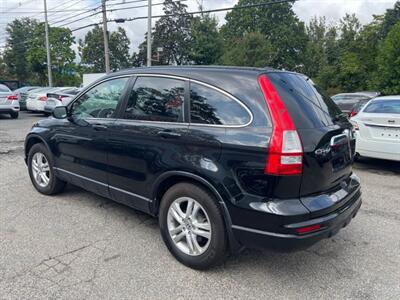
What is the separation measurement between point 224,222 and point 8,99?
1475cm

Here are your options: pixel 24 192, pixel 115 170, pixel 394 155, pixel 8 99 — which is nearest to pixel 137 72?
pixel 115 170

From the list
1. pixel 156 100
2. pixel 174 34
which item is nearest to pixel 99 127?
pixel 156 100

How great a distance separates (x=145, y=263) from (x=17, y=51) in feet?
168

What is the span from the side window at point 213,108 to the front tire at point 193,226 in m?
0.60

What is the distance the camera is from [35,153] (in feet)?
16.5

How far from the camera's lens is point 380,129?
638 centimetres

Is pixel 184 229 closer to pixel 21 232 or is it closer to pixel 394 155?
pixel 21 232

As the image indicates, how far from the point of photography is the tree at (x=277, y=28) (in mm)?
49719

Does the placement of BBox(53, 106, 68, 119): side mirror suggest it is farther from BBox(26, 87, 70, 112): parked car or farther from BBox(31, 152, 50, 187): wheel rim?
BBox(26, 87, 70, 112): parked car

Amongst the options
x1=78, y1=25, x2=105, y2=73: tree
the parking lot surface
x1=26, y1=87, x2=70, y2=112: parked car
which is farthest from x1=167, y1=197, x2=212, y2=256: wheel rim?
x1=78, y1=25, x2=105, y2=73: tree

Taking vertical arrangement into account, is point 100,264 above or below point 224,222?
below

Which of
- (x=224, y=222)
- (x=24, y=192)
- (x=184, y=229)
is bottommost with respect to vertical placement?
(x=24, y=192)

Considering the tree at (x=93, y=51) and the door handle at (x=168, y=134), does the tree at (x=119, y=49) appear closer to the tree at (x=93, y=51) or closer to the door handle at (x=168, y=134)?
the tree at (x=93, y=51)

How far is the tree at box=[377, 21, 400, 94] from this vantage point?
813 inches
